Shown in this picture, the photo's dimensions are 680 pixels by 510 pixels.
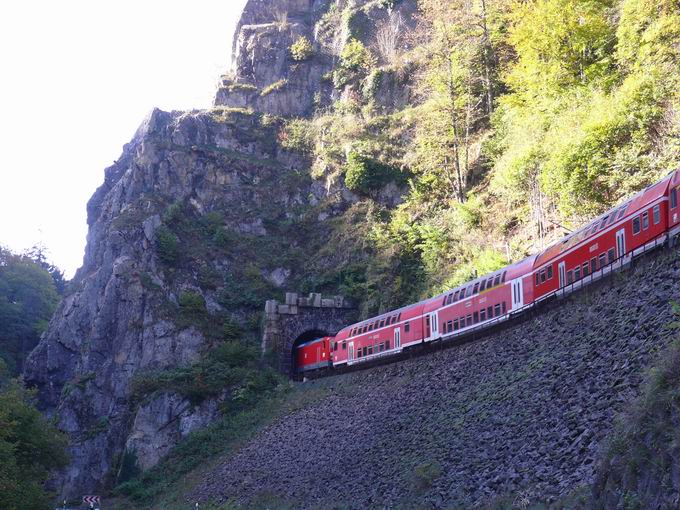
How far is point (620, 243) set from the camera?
2456 cm

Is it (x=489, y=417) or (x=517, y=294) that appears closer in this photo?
(x=489, y=417)

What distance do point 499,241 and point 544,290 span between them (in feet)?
42.9

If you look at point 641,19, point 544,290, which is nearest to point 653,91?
point 641,19

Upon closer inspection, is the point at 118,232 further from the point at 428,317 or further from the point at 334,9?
the point at 334,9

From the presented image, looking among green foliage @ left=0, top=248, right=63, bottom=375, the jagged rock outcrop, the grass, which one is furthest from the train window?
green foliage @ left=0, top=248, right=63, bottom=375

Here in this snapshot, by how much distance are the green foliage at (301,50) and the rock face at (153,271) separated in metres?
8.09

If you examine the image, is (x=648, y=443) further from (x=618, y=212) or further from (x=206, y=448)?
(x=206, y=448)

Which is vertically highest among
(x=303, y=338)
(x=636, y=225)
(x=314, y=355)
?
(x=636, y=225)

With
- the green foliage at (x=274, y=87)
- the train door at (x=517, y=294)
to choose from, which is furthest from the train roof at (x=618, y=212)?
the green foliage at (x=274, y=87)

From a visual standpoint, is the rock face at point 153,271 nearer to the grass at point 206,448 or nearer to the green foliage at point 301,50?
the grass at point 206,448

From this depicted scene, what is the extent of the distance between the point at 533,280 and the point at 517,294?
0.95m

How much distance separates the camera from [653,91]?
106ft

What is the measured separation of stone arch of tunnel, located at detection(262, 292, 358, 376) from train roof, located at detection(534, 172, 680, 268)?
Answer: 21.7m

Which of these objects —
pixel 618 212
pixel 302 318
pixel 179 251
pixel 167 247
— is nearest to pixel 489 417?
pixel 618 212
